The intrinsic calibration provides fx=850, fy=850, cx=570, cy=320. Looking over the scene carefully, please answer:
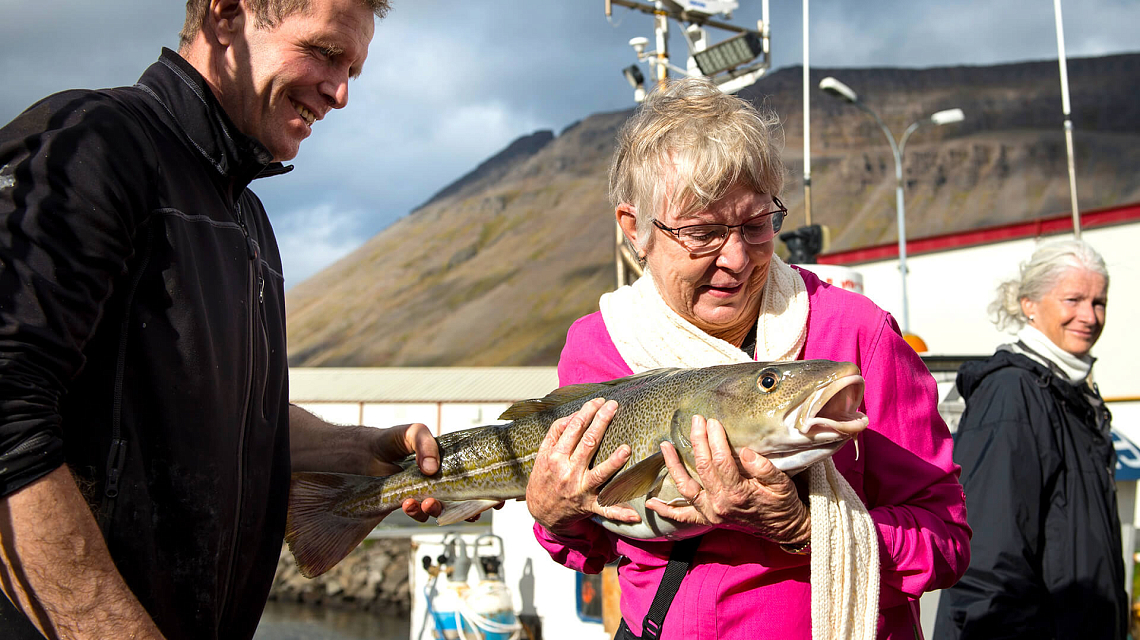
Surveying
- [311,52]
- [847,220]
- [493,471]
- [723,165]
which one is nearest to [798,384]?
[723,165]

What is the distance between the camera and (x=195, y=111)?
7.29ft

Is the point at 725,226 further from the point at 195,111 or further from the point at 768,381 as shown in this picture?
the point at 195,111

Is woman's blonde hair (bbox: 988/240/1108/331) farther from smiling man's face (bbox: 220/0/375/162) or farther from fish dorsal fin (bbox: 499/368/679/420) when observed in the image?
smiling man's face (bbox: 220/0/375/162)

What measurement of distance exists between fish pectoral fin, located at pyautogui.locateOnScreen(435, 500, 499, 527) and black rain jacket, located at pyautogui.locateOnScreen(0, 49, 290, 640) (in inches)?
24.2

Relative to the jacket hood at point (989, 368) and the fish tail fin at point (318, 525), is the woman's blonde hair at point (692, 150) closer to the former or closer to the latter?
the fish tail fin at point (318, 525)

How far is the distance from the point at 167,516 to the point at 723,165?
1.72m

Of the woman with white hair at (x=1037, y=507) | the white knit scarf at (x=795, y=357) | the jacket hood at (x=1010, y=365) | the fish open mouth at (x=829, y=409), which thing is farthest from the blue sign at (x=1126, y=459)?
the fish open mouth at (x=829, y=409)

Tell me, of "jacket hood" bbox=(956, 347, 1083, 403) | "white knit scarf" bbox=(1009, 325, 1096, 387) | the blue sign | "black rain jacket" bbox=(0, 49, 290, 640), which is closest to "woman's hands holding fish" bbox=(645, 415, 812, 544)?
"black rain jacket" bbox=(0, 49, 290, 640)

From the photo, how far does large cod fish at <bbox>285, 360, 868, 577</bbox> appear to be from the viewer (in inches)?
86.2

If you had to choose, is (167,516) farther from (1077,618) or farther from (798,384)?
(1077,618)

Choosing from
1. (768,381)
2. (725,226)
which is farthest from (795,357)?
(725,226)

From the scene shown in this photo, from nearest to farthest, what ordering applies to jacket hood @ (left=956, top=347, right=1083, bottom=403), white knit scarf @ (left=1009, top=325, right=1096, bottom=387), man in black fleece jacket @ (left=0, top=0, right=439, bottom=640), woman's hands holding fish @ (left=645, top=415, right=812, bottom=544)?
1. man in black fleece jacket @ (left=0, top=0, right=439, bottom=640)
2. woman's hands holding fish @ (left=645, top=415, right=812, bottom=544)
3. jacket hood @ (left=956, top=347, right=1083, bottom=403)
4. white knit scarf @ (left=1009, top=325, right=1096, bottom=387)

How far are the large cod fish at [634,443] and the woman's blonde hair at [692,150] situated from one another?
0.51 m

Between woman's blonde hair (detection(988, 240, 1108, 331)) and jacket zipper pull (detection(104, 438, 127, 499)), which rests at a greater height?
woman's blonde hair (detection(988, 240, 1108, 331))
